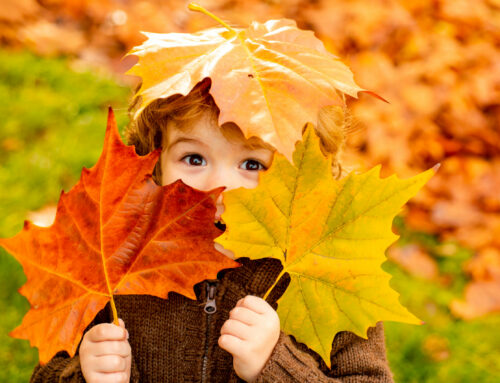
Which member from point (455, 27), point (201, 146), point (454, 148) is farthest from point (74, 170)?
point (455, 27)

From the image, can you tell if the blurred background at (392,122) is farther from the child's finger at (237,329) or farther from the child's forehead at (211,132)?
the child's finger at (237,329)

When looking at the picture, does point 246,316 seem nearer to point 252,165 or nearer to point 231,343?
point 231,343

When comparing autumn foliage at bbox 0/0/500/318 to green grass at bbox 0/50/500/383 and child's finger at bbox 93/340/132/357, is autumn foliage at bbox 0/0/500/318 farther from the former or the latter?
child's finger at bbox 93/340/132/357

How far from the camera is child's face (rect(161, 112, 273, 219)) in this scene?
42.2 inches

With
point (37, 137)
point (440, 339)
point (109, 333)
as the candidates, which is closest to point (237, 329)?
point (109, 333)

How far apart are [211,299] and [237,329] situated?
24 cm

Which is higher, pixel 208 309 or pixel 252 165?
pixel 252 165

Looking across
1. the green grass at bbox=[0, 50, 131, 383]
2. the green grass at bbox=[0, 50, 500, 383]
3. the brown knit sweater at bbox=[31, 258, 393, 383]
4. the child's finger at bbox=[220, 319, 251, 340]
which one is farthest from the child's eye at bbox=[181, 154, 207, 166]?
the green grass at bbox=[0, 50, 131, 383]

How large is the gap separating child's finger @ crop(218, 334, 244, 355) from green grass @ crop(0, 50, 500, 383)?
80 cm

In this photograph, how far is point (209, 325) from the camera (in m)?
1.18

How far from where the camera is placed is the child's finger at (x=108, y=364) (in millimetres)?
972

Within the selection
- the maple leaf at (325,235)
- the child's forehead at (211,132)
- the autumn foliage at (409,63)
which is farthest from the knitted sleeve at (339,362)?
the autumn foliage at (409,63)

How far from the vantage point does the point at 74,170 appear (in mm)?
2285

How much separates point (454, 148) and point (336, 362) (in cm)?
199
